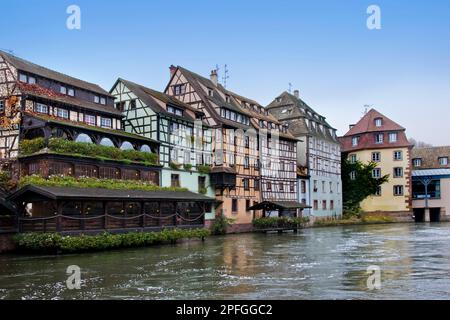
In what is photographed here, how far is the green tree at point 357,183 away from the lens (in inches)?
2527

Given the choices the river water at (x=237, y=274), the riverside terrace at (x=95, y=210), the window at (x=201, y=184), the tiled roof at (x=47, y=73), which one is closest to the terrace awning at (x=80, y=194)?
the riverside terrace at (x=95, y=210)

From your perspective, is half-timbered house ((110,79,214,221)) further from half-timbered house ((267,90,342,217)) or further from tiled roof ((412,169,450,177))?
tiled roof ((412,169,450,177))

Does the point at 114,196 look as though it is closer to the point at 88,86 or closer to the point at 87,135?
the point at 87,135

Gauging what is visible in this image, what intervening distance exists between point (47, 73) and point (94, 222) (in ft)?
42.8

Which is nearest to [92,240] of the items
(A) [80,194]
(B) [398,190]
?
(A) [80,194]

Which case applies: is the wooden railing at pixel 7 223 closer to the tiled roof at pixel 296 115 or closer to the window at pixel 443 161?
the tiled roof at pixel 296 115

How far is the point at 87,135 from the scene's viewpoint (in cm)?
3369

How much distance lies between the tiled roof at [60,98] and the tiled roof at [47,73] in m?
1.07

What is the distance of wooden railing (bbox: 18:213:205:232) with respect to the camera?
26.5 meters

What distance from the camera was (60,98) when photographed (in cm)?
Answer: 3434
